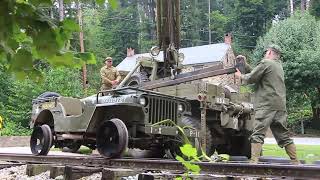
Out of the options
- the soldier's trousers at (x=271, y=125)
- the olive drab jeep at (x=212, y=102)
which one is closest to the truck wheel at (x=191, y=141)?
the olive drab jeep at (x=212, y=102)

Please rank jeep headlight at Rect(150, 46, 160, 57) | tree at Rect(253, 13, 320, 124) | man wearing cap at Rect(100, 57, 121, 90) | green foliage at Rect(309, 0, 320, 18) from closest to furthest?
jeep headlight at Rect(150, 46, 160, 57), man wearing cap at Rect(100, 57, 121, 90), tree at Rect(253, 13, 320, 124), green foliage at Rect(309, 0, 320, 18)

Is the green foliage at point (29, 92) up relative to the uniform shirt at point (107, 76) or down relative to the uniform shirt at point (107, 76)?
down

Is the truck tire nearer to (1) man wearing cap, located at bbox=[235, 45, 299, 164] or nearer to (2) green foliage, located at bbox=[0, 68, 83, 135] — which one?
(1) man wearing cap, located at bbox=[235, 45, 299, 164]

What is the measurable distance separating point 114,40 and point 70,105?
233ft

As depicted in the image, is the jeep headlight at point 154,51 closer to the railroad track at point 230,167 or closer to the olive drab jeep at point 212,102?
the olive drab jeep at point 212,102

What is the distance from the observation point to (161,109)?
355 inches

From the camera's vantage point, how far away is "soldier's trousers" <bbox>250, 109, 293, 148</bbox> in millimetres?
7508

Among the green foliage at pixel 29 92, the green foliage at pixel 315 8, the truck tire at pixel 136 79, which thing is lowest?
the green foliage at pixel 29 92

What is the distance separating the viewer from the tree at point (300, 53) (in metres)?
36.5

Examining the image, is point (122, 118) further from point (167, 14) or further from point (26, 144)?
point (26, 144)

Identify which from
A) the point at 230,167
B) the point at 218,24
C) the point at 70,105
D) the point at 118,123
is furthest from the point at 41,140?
the point at 218,24

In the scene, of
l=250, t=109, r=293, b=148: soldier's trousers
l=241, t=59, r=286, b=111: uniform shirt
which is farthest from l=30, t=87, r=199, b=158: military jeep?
l=241, t=59, r=286, b=111: uniform shirt

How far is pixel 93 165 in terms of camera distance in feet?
25.9

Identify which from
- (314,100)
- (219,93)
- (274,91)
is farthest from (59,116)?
(314,100)
